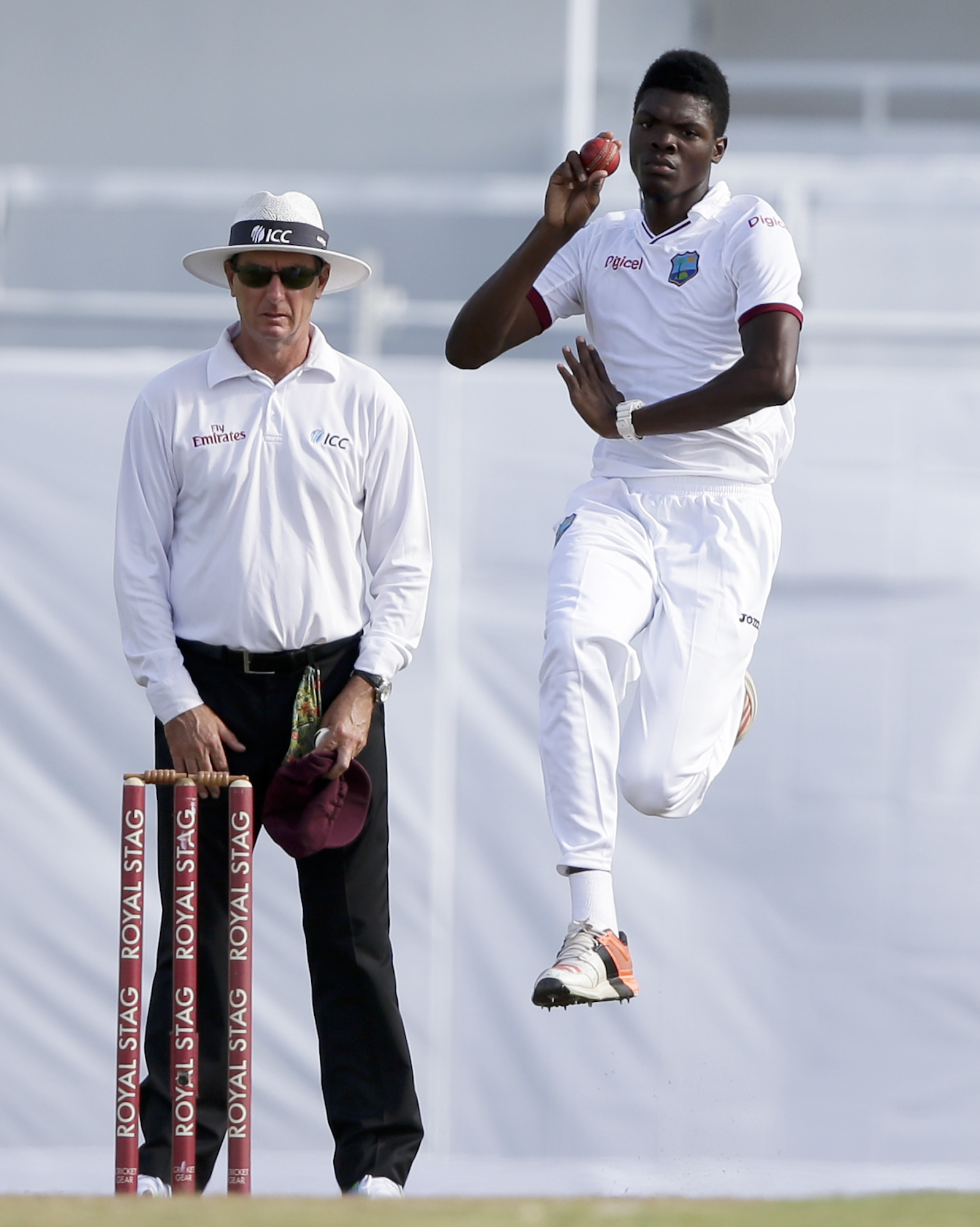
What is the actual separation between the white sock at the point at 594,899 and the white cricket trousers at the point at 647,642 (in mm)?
18

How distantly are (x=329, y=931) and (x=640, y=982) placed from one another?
1.51 metres

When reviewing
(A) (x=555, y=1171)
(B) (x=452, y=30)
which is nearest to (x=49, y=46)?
(B) (x=452, y=30)

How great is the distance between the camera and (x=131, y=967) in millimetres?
2893

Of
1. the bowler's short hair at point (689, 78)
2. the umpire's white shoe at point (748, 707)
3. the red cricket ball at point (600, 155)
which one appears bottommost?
the umpire's white shoe at point (748, 707)

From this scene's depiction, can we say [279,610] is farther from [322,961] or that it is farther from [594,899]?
[594,899]

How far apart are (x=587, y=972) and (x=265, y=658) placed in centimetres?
78

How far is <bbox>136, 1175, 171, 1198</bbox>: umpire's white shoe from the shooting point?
3.01m

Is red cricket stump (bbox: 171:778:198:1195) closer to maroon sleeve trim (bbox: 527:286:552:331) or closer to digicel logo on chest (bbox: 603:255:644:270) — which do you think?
maroon sleeve trim (bbox: 527:286:552:331)

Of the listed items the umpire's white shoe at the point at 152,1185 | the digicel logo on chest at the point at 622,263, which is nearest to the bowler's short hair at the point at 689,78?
the digicel logo on chest at the point at 622,263

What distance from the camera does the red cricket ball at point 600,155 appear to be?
3076 millimetres

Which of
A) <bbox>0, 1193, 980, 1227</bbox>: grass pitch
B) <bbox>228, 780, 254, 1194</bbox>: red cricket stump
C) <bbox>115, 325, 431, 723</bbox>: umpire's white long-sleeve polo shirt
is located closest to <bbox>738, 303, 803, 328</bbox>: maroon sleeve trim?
<bbox>115, 325, 431, 723</bbox>: umpire's white long-sleeve polo shirt

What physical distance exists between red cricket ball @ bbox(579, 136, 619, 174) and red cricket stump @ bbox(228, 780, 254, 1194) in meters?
1.11

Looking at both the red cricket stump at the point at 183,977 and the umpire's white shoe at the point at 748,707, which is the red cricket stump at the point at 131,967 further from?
the umpire's white shoe at the point at 748,707

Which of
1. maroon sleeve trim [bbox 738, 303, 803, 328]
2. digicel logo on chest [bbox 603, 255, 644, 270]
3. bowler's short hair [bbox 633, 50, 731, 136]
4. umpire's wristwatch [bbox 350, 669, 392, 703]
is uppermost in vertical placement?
bowler's short hair [bbox 633, 50, 731, 136]
